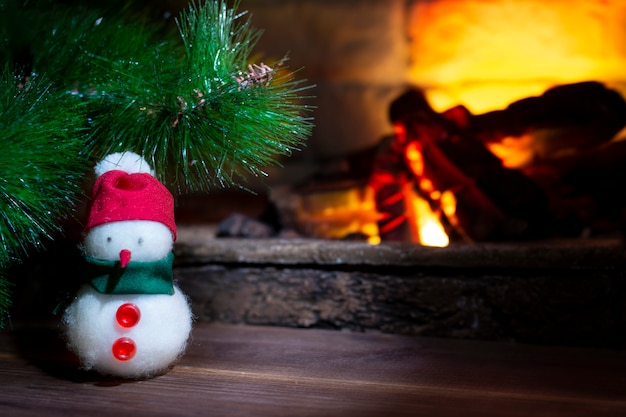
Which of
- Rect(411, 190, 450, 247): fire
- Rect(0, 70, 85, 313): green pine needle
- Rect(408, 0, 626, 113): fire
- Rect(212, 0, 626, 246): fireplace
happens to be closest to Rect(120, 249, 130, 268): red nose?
Rect(0, 70, 85, 313): green pine needle

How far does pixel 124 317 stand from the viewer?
79cm

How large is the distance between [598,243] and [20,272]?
1005mm

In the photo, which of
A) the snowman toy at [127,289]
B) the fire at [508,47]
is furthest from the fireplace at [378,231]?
the snowman toy at [127,289]

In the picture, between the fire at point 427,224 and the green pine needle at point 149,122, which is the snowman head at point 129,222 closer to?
the green pine needle at point 149,122

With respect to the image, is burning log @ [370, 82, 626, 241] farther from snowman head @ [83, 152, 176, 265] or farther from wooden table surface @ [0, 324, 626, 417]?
snowman head @ [83, 152, 176, 265]

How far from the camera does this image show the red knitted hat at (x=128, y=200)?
797 mm

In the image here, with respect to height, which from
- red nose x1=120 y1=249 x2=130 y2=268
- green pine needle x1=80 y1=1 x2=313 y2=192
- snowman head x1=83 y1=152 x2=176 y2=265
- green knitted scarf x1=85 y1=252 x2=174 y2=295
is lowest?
green knitted scarf x1=85 y1=252 x2=174 y2=295

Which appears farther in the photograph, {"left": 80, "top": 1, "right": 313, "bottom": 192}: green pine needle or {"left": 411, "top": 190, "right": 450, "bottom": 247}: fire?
{"left": 411, "top": 190, "right": 450, "bottom": 247}: fire

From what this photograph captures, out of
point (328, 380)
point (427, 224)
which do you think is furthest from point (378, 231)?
point (328, 380)

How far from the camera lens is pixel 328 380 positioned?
0.86m

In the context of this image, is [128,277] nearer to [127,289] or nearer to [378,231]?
[127,289]

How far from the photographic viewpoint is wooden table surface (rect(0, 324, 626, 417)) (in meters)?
0.76

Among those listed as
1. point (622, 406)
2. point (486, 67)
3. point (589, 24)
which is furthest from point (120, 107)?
point (589, 24)

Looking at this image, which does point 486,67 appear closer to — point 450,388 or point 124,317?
point 450,388
